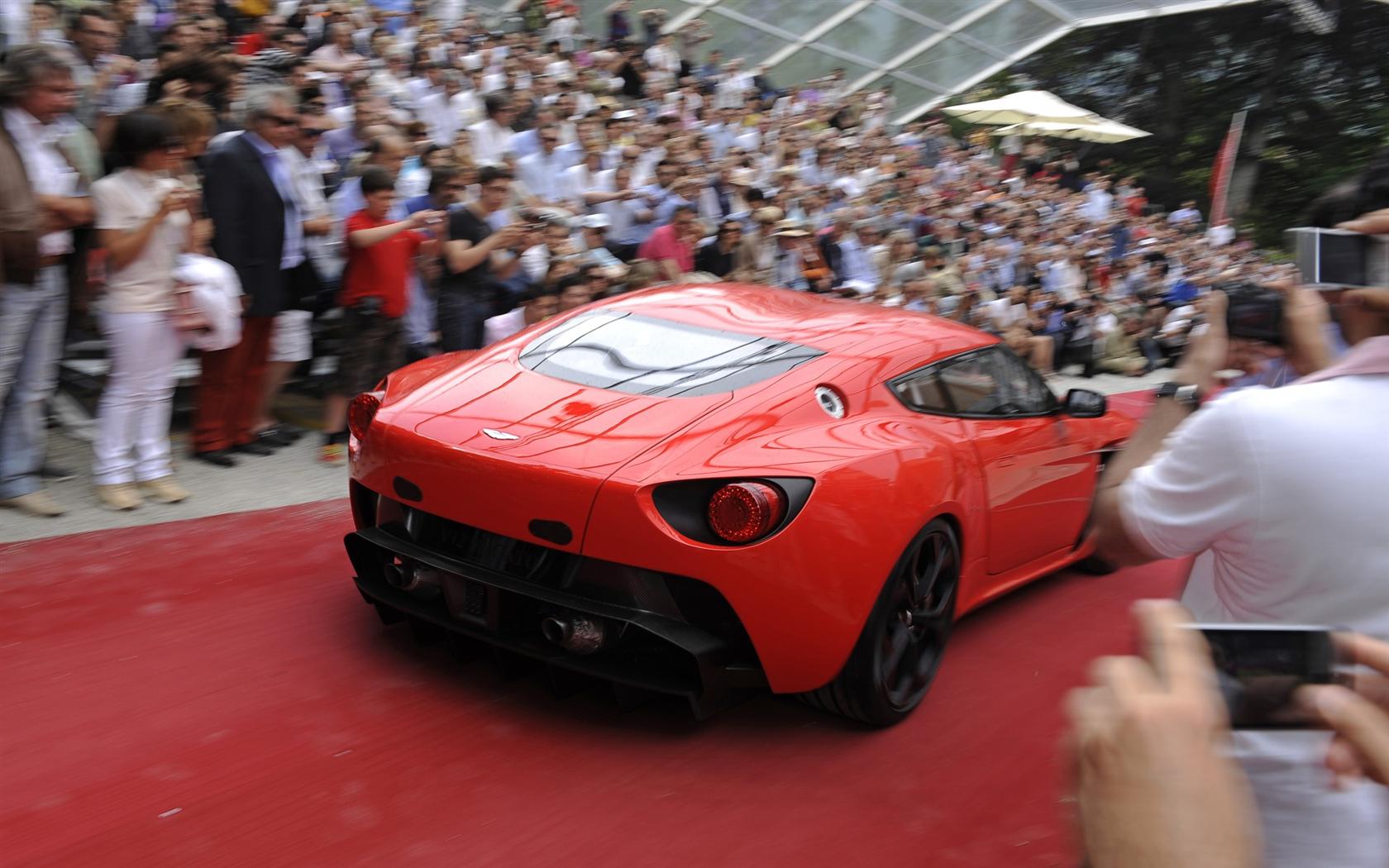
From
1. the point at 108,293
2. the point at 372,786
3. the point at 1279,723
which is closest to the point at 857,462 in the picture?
the point at 372,786

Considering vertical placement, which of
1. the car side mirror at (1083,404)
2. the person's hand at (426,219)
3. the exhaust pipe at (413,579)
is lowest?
the exhaust pipe at (413,579)

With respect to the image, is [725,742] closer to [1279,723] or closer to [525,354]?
[525,354]

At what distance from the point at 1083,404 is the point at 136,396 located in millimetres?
4337

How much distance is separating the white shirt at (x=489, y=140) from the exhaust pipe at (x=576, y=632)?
699cm

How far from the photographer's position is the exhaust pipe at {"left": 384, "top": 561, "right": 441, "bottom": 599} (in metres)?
3.84

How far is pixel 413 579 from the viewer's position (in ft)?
12.7

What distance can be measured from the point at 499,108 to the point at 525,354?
5930 millimetres

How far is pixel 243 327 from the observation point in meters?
6.62

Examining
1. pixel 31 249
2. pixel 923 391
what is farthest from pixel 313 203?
pixel 923 391

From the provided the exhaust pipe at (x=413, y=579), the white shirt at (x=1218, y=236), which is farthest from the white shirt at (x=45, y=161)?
the white shirt at (x=1218, y=236)

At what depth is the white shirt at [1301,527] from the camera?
1.58m

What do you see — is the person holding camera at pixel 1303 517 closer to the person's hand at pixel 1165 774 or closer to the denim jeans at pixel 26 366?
the person's hand at pixel 1165 774

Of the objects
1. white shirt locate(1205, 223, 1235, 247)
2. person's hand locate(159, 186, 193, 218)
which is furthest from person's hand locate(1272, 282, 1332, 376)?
white shirt locate(1205, 223, 1235, 247)

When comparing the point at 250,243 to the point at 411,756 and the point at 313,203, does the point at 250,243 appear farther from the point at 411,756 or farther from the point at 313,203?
the point at 411,756
